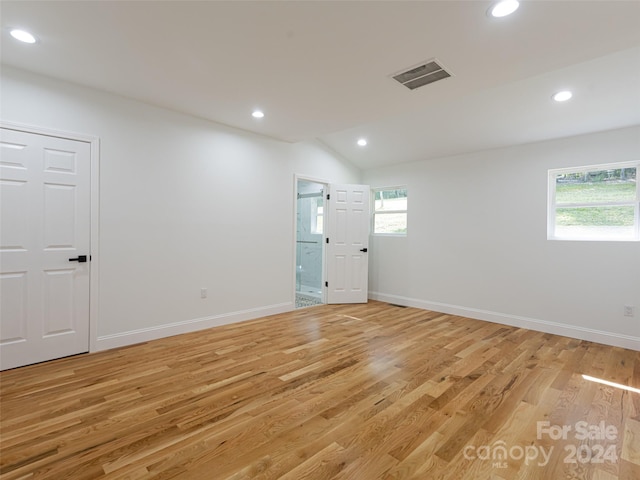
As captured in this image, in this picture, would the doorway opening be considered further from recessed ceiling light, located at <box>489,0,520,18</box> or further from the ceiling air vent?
recessed ceiling light, located at <box>489,0,520,18</box>

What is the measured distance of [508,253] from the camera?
14.1 feet

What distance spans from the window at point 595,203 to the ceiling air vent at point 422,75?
7.95 feet

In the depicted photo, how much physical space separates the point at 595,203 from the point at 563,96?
1.46m

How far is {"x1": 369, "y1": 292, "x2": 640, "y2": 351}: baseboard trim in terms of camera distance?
11.4ft

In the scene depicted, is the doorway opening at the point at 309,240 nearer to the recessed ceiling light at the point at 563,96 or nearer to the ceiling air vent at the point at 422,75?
the ceiling air vent at the point at 422,75

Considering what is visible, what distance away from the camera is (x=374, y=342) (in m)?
3.45

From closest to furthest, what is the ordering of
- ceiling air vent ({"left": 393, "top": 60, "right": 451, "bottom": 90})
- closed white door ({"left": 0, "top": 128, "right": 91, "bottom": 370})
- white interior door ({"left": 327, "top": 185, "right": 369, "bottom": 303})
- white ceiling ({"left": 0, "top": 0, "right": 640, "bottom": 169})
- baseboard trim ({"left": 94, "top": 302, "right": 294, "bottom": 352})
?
white ceiling ({"left": 0, "top": 0, "right": 640, "bottom": 169}) → ceiling air vent ({"left": 393, "top": 60, "right": 451, "bottom": 90}) → closed white door ({"left": 0, "top": 128, "right": 91, "bottom": 370}) → baseboard trim ({"left": 94, "top": 302, "right": 294, "bottom": 352}) → white interior door ({"left": 327, "top": 185, "right": 369, "bottom": 303})

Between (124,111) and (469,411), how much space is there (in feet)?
13.3

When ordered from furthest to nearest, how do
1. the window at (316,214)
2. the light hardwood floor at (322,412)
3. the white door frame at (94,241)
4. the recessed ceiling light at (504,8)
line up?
the window at (316,214), the white door frame at (94,241), the recessed ceiling light at (504,8), the light hardwood floor at (322,412)

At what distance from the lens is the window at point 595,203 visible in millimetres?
3568

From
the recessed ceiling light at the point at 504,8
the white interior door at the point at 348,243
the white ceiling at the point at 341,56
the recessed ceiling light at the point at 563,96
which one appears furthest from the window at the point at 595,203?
the recessed ceiling light at the point at 504,8

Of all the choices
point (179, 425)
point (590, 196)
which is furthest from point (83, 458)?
point (590, 196)

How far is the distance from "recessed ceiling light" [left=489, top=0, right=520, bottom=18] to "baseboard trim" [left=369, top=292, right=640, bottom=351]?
363 cm


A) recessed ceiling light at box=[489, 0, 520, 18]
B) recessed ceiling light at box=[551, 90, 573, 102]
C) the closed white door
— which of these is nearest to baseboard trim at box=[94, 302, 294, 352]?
the closed white door
